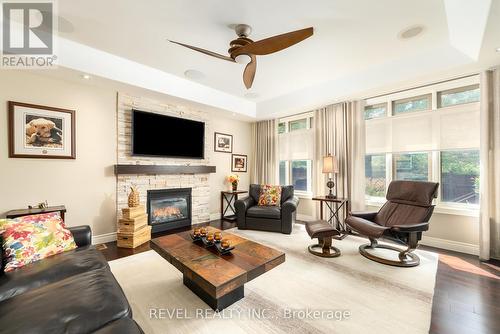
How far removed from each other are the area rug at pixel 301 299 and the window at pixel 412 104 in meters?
2.39

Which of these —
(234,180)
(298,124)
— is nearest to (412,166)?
(298,124)

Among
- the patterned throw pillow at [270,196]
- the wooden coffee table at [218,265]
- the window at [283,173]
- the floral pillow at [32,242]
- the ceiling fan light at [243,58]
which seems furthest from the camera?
the window at [283,173]

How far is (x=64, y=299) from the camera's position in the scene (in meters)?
1.21

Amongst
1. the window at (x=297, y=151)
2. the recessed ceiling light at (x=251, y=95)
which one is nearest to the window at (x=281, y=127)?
the window at (x=297, y=151)

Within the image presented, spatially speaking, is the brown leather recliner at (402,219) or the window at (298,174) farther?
the window at (298,174)

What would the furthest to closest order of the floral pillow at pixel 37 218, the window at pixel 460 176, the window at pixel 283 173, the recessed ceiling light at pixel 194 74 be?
the window at pixel 283 173
the recessed ceiling light at pixel 194 74
the window at pixel 460 176
the floral pillow at pixel 37 218

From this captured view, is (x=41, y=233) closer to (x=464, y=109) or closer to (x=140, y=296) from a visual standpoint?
(x=140, y=296)

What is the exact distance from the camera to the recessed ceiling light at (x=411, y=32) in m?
2.45

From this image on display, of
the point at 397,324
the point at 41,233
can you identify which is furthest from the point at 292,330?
the point at 41,233

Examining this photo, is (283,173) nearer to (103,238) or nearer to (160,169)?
(160,169)

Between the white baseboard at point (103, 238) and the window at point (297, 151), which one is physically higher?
the window at point (297, 151)

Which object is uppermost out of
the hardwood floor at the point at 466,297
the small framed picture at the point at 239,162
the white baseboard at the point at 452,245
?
the small framed picture at the point at 239,162

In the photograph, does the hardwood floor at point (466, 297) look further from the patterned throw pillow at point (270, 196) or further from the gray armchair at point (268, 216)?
the patterned throw pillow at point (270, 196)

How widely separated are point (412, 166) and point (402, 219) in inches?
45.7
